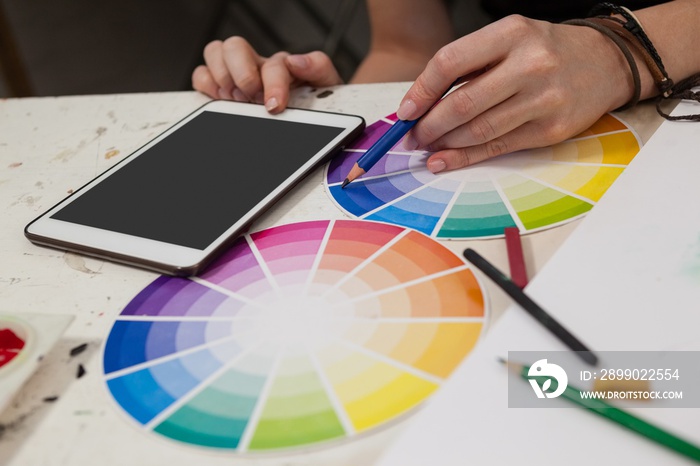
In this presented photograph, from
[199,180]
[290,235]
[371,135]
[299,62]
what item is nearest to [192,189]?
[199,180]

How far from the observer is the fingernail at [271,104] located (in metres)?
0.77

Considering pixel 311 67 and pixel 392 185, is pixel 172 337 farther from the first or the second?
pixel 311 67

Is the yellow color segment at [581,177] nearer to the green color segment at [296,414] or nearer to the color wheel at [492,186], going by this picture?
the color wheel at [492,186]

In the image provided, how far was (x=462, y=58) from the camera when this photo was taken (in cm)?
62

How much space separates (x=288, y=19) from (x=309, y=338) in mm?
2251

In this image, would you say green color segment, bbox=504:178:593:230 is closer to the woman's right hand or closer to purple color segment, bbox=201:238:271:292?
purple color segment, bbox=201:238:271:292

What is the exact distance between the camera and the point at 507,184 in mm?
620

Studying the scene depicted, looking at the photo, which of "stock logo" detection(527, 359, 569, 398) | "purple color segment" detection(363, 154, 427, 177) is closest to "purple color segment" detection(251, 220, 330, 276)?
"purple color segment" detection(363, 154, 427, 177)

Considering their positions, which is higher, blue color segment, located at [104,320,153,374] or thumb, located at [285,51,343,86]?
thumb, located at [285,51,343,86]

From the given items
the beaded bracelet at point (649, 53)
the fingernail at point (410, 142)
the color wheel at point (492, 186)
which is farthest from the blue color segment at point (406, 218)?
the beaded bracelet at point (649, 53)

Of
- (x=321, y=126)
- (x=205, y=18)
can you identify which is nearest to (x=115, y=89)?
(x=205, y=18)

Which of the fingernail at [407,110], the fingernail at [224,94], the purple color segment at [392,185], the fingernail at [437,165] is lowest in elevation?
the fingernail at [437,165]

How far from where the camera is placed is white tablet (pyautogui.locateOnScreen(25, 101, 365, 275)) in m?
0.56

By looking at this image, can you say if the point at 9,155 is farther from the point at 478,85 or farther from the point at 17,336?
the point at 478,85
